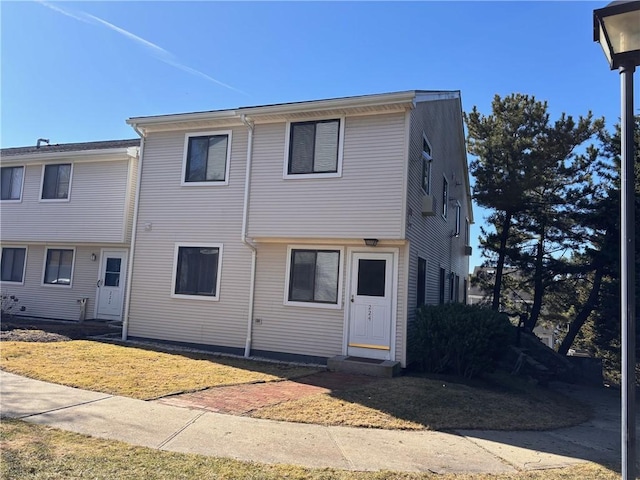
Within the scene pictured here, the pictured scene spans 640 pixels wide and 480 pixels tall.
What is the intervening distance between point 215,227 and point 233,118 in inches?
106

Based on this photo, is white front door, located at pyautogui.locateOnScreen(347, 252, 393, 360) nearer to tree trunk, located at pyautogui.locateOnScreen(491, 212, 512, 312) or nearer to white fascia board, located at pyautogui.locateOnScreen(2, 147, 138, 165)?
white fascia board, located at pyautogui.locateOnScreen(2, 147, 138, 165)

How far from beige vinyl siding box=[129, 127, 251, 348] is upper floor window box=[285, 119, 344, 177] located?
4.38 ft

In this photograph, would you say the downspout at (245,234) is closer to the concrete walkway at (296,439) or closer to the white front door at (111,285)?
the concrete walkway at (296,439)

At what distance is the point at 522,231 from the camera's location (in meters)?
17.0

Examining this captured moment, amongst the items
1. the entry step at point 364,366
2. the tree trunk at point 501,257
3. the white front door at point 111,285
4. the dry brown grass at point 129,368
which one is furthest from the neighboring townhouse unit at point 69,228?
the tree trunk at point 501,257

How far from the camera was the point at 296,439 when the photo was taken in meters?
4.93

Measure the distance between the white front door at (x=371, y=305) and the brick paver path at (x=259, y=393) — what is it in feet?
3.36

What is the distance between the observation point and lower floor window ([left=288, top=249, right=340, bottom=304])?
9.94 m

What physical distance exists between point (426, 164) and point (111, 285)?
1068 cm

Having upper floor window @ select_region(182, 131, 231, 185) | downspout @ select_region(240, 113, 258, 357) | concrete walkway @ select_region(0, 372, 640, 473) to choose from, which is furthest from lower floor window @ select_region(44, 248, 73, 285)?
concrete walkway @ select_region(0, 372, 640, 473)

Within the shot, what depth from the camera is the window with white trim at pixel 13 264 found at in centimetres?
1573

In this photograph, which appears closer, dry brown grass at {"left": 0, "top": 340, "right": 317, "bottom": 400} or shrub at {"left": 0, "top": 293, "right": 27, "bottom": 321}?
dry brown grass at {"left": 0, "top": 340, "right": 317, "bottom": 400}

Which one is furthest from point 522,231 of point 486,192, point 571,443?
point 571,443

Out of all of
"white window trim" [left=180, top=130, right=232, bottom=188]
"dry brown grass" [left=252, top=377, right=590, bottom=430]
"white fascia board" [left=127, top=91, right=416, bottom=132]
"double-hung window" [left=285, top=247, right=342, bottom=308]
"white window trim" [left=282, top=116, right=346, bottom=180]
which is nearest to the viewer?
"dry brown grass" [left=252, top=377, right=590, bottom=430]
